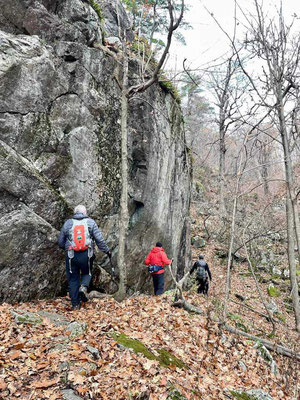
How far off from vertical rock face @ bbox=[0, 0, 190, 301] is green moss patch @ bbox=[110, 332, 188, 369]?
2565mm

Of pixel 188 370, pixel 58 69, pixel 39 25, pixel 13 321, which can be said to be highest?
pixel 39 25

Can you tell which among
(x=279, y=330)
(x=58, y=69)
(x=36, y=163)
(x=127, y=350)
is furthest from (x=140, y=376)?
(x=279, y=330)

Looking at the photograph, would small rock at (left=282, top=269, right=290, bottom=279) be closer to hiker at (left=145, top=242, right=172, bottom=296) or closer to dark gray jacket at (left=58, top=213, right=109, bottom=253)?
hiker at (left=145, top=242, right=172, bottom=296)

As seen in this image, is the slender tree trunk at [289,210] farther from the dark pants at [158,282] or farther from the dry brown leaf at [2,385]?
the dry brown leaf at [2,385]

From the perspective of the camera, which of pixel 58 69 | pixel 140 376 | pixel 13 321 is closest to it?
pixel 140 376

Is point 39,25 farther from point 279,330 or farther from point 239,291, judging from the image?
point 239,291

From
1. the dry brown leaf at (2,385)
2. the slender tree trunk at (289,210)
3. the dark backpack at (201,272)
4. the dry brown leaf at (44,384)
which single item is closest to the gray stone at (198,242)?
the dark backpack at (201,272)

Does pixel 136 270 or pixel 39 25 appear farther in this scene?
pixel 136 270

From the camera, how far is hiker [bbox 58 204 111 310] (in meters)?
5.80

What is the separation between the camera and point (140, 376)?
3.59 metres

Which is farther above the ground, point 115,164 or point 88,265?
point 115,164

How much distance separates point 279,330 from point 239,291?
3762 mm

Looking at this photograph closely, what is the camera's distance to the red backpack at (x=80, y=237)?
5786 millimetres

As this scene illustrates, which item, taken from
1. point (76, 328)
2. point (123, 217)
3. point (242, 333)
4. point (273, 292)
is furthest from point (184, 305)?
point (273, 292)
